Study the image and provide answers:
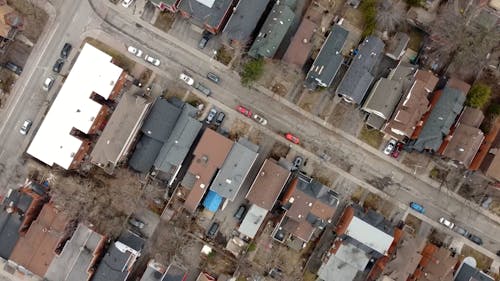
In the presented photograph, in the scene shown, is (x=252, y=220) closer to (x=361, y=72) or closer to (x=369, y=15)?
(x=361, y=72)

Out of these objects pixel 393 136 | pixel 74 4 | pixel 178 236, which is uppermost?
pixel 393 136

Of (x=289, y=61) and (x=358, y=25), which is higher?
(x=358, y=25)

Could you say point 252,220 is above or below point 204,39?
below

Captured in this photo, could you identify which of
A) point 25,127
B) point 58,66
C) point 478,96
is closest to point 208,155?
point 58,66

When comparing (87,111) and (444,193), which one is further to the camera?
(444,193)

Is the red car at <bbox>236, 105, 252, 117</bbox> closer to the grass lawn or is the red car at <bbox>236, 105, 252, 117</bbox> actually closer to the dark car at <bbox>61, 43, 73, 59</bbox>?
the grass lawn

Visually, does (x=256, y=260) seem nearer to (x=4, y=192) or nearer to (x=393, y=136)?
(x=393, y=136)

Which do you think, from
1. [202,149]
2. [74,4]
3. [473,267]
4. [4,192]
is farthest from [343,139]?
[4,192]
